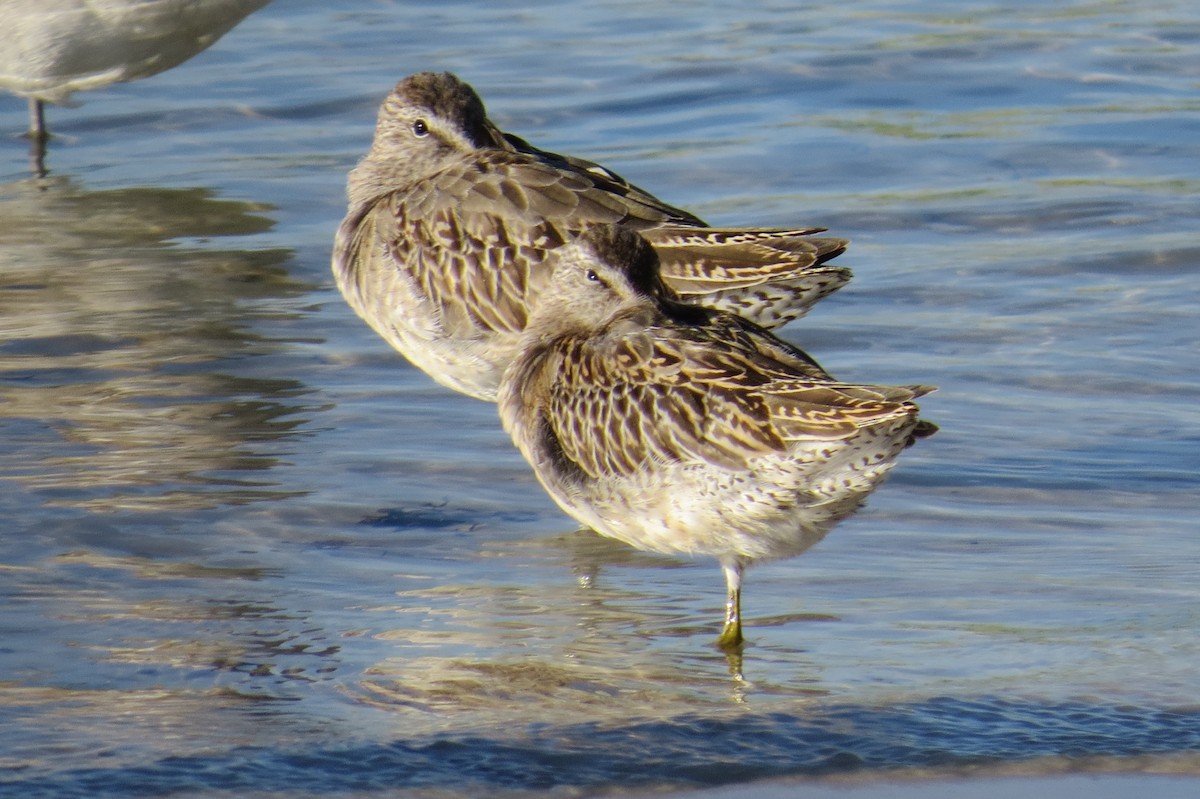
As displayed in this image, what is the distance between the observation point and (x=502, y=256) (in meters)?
7.33

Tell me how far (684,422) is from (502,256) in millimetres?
2059

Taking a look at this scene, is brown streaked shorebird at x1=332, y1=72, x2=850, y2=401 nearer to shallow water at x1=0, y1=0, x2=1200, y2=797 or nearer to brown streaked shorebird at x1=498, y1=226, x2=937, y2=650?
shallow water at x1=0, y1=0, x2=1200, y2=797

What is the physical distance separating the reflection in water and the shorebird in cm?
78

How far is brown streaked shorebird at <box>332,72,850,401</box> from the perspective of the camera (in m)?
6.82

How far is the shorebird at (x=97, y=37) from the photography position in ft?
38.4

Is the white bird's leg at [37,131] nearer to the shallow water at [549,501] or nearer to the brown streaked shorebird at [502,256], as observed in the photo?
the shallow water at [549,501]

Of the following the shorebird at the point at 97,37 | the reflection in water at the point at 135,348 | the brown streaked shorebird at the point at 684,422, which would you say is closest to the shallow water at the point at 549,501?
the reflection in water at the point at 135,348

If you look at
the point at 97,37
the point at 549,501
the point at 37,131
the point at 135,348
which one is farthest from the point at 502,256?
the point at 37,131

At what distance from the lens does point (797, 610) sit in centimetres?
601

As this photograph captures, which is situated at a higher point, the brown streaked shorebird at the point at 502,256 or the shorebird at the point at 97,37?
the shorebird at the point at 97,37

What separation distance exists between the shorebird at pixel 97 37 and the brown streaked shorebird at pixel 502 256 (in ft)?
14.4

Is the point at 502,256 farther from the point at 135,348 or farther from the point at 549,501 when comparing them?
the point at 135,348

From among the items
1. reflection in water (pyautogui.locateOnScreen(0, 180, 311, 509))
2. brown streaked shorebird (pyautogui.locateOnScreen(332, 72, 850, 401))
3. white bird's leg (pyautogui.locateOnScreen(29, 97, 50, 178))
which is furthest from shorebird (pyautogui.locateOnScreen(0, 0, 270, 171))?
brown streaked shorebird (pyautogui.locateOnScreen(332, 72, 850, 401))

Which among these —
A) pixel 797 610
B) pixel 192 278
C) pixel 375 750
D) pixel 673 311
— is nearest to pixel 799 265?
pixel 673 311
